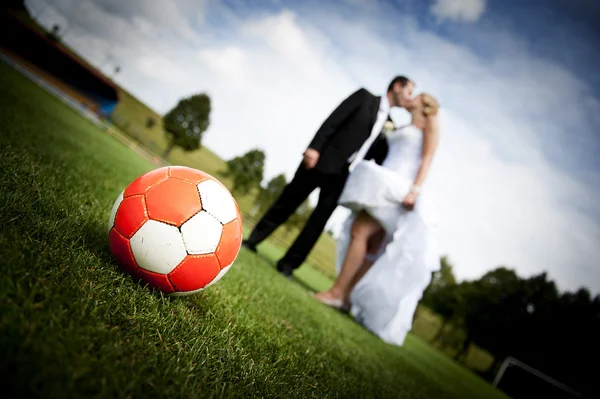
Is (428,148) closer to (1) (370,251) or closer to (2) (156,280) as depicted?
(1) (370,251)

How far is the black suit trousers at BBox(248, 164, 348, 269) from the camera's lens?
484cm

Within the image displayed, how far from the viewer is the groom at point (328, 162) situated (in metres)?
4.61

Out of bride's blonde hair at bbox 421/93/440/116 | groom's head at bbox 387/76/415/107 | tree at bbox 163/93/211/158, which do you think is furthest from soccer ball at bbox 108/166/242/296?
tree at bbox 163/93/211/158

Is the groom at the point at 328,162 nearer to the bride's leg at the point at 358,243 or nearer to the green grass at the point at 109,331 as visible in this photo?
the bride's leg at the point at 358,243

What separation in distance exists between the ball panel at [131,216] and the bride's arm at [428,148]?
3862 millimetres

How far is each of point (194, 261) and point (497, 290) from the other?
37.6 meters

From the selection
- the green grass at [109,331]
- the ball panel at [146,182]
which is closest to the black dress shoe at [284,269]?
the green grass at [109,331]

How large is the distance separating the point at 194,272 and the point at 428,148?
4.00 m

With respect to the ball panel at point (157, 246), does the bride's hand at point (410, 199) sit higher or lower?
higher

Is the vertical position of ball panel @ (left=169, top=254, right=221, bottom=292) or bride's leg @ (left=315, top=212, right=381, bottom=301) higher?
bride's leg @ (left=315, top=212, right=381, bottom=301)

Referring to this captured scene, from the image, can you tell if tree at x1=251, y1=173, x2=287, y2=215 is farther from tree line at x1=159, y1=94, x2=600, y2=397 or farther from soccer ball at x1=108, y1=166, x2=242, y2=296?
soccer ball at x1=108, y1=166, x2=242, y2=296

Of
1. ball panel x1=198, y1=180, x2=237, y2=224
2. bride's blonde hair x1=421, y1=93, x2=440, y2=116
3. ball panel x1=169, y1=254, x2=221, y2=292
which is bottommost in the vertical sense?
ball panel x1=169, y1=254, x2=221, y2=292

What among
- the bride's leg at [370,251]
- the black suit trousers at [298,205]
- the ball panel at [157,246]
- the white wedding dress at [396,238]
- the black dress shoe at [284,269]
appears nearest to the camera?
the ball panel at [157,246]

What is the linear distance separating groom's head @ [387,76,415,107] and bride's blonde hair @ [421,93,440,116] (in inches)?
10.9
